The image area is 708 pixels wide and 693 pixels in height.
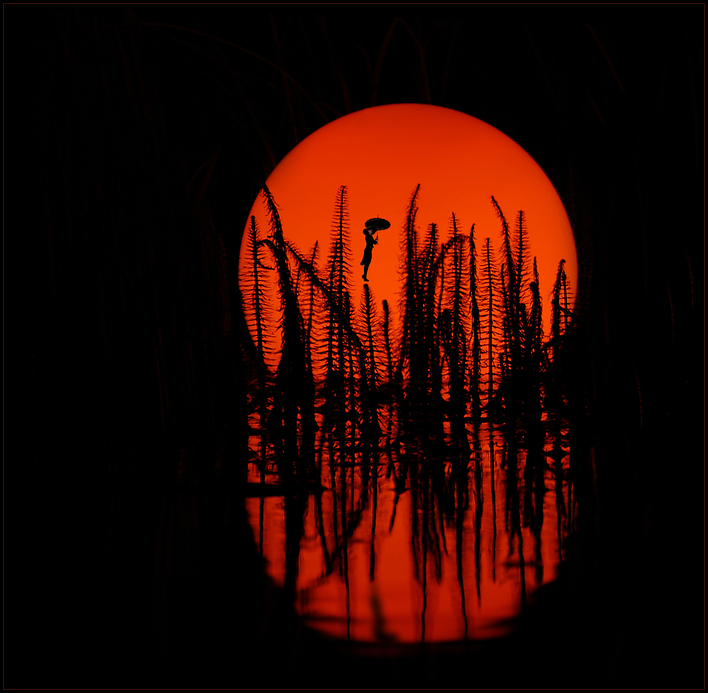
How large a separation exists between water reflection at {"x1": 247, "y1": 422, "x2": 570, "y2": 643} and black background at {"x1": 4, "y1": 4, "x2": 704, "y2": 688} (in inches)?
1.2

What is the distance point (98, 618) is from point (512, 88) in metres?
1.80

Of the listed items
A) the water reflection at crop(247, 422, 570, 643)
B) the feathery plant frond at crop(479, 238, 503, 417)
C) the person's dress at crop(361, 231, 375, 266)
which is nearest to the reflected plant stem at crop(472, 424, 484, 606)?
the water reflection at crop(247, 422, 570, 643)

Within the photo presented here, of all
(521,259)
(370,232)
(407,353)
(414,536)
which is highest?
(370,232)

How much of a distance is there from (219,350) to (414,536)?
573 millimetres

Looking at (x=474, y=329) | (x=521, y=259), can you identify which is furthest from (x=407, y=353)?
(x=521, y=259)

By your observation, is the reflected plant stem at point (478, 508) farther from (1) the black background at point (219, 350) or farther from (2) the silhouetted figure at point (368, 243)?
(2) the silhouetted figure at point (368, 243)

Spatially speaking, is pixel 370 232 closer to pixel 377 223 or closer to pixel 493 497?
pixel 377 223

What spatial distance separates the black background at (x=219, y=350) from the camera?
1.63 feet

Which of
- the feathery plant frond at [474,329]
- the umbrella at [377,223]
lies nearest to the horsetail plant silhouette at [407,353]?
the feathery plant frond at [474,329]

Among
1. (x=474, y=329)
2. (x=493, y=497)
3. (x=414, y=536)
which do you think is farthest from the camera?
(x=474, y=329)

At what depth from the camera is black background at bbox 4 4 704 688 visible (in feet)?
1.63

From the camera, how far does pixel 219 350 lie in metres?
1.14

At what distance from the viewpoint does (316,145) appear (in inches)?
52.8

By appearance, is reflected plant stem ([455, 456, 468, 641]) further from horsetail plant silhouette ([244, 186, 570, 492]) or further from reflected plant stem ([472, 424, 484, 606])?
horsetail plant silhouette ([244, 186, 570, 492])
